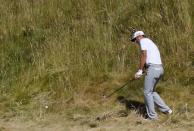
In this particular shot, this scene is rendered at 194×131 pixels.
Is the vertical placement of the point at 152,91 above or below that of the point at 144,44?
below

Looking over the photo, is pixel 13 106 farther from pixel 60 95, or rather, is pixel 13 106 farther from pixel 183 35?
pixel 183 35

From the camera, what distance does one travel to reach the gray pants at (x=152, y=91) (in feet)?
37.5

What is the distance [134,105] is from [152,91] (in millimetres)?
1236

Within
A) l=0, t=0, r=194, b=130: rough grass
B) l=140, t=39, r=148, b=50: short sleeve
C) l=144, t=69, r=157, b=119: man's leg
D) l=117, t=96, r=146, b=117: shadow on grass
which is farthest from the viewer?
l=0, t=0, r=194, b=130: rough grass

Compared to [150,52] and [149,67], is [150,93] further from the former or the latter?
[150,52]

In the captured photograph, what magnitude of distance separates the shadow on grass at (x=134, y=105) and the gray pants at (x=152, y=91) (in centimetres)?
49

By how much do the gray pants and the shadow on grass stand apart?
49 cm

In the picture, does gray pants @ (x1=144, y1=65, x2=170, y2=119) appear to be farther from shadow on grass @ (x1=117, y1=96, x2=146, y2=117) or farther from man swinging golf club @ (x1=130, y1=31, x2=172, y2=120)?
shadow on grass @ (x1=117, y1=96, x2=146, y2=117)

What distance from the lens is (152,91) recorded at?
1170 cm

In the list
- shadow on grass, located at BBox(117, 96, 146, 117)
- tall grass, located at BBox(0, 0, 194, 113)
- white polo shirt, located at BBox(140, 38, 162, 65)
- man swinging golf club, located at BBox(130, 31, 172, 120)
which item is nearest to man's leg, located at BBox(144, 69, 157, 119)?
man swinging golf club, located at BBox(130, 31, 172, 120)

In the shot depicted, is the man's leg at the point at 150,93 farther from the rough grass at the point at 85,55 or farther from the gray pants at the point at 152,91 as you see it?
the rough grass at the point at 85,55

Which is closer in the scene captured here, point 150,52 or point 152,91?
point 150,52

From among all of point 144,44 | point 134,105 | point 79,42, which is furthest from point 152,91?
point 79,42

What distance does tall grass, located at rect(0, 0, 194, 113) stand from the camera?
14.0 metres
